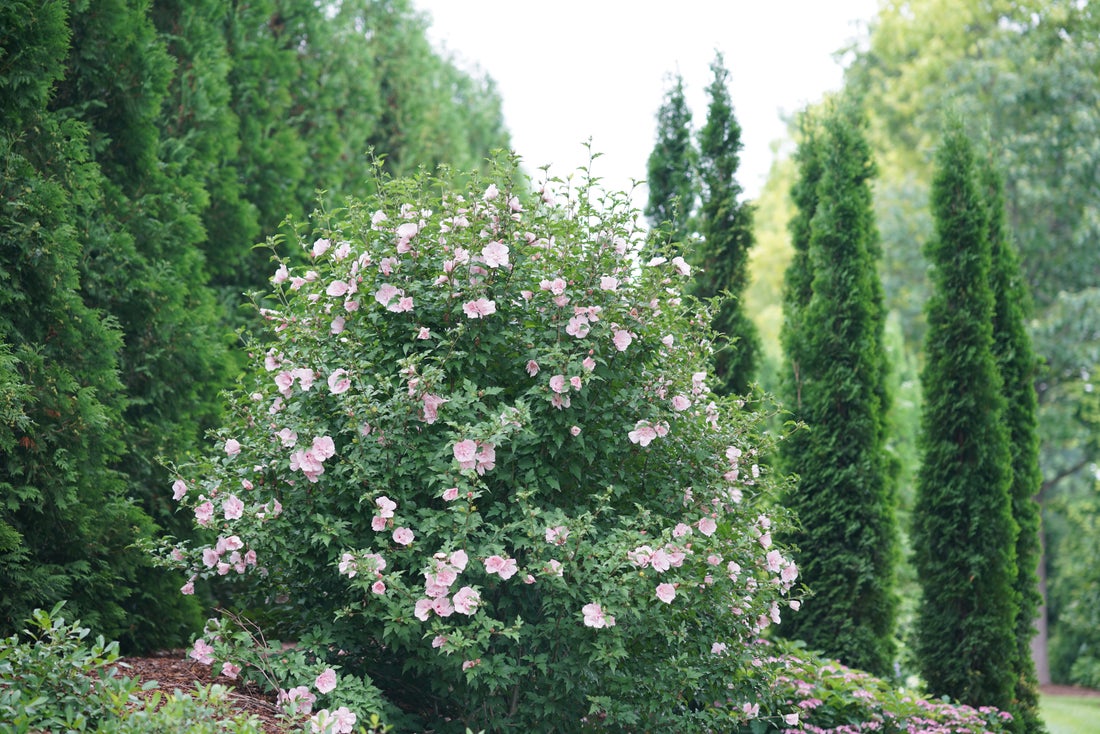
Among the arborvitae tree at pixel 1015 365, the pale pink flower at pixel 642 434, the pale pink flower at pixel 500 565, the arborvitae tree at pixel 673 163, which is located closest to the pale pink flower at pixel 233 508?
the pale pink flower at pixel 500 565

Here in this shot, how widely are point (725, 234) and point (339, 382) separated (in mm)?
4601

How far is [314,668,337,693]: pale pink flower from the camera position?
11.1ft

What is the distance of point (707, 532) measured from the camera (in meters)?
3.73

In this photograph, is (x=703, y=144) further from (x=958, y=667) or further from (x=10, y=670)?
(x=10, y=670)

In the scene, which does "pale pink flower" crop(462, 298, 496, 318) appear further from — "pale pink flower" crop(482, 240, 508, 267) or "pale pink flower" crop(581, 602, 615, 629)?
"pale pink flower" crop(581, 602, 615, 629)

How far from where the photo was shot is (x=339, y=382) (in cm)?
358

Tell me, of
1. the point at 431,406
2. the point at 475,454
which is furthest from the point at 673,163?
the point at 475,454

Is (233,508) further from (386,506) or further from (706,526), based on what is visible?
(706,526)

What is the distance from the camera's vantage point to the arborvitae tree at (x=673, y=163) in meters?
7.75

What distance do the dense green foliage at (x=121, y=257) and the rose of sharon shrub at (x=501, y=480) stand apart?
84 cm

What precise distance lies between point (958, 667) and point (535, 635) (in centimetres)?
514

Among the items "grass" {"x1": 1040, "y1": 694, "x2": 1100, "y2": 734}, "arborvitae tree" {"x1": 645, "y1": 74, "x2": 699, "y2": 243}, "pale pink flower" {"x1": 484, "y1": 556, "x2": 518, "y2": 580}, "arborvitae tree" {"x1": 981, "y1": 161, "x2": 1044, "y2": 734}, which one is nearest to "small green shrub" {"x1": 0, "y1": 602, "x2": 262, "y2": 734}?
"pale pink flower" {"x1": 484, "y1": 556, "x2": 518, "y2": 580}

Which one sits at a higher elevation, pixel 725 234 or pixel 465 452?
pixel 725 234

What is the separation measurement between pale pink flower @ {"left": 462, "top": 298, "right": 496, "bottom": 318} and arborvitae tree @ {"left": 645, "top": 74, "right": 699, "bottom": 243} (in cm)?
428
